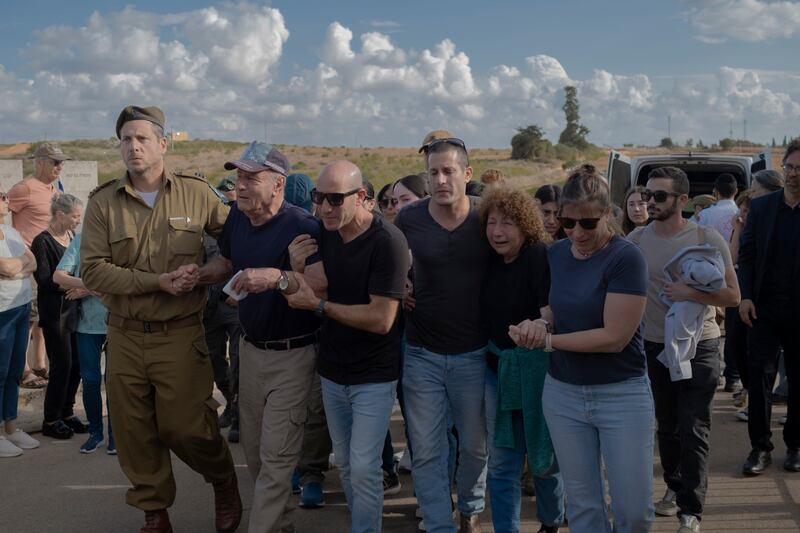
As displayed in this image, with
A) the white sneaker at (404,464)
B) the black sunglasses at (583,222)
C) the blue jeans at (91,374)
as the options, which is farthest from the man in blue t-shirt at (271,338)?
the blue jeans at (91,374)

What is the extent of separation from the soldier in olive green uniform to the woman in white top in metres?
2.17

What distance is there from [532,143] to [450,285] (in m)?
51.4

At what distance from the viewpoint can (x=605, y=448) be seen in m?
3.67

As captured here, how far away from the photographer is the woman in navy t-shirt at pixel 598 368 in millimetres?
3580

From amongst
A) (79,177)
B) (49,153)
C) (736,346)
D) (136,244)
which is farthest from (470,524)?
(79,177)

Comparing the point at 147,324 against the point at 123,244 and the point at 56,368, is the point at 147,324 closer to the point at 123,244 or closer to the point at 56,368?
the point at 123,244

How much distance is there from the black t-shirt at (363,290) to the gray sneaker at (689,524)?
6.31 ft

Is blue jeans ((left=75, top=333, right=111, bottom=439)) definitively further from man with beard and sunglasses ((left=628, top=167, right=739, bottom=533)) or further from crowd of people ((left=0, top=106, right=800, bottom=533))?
man with beard and sunglasses ((left=628, top=167, right=739, bottom=533))

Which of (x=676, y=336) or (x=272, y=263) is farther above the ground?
(x=272, y=263)

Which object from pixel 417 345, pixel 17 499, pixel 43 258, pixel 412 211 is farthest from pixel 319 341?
pixel 43 258

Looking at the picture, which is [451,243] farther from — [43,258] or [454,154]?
[43,258]

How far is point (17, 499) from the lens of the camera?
217 inches

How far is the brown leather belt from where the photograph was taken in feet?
15.5

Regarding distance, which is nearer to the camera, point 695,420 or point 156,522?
point 695,420
